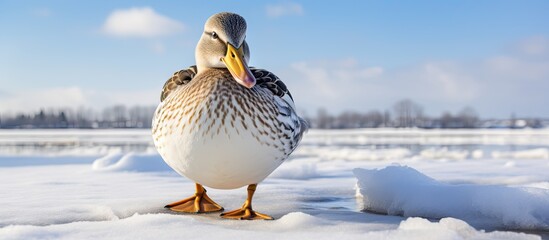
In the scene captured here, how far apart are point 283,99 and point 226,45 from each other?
1.97 ft

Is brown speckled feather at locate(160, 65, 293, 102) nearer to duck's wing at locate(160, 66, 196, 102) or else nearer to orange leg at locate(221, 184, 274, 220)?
duck's wing at locate(160, 66, 196, 102)

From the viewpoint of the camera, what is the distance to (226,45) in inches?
130

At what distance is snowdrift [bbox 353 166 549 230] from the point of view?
11.1 feet

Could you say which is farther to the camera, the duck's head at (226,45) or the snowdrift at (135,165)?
the snowdrift at (135,165)

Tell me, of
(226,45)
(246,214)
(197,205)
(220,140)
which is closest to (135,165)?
(197,205)

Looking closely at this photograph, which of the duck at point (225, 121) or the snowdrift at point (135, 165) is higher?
the duck at point (225, 121)

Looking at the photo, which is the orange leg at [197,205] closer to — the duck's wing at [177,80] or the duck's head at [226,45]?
the duck's wing at [177,80]

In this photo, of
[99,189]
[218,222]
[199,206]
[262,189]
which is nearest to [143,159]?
[99,189]

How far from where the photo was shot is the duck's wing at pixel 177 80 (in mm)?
3691

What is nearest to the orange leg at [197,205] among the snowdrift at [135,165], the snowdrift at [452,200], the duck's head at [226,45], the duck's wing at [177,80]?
the duck's wing at [177,80]

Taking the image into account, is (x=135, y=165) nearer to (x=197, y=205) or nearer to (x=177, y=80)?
(x=197, y=205)

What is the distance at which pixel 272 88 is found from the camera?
3.63 metres

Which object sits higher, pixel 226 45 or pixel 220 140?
pixel 226 45

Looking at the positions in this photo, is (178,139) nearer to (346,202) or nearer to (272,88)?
(272,88)
